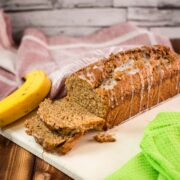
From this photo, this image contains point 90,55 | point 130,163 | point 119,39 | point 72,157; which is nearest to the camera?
point 130,163

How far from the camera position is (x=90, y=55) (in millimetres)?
1711

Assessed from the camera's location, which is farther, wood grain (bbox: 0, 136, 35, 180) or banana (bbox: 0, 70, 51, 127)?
banana (bbox: 0, 70, 51, 127)

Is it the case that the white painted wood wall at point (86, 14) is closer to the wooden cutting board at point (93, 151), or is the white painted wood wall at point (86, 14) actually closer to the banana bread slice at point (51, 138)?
the wooden cutting board at point (93, 151)

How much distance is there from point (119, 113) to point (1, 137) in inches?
15.6

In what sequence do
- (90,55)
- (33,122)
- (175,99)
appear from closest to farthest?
1. (33,122)
2. (175,99)
3. (90,55)

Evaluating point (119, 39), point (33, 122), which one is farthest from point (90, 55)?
point (33, 122)

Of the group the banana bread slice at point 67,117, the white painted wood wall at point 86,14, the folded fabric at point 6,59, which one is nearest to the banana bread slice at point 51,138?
the banana bread slice at point 67,117

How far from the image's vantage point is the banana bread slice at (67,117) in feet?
4.14

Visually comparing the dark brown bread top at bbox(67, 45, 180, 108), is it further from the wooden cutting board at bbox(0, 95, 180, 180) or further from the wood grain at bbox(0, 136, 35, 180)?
the wood grain at bbox(0, 136, 35, 180)

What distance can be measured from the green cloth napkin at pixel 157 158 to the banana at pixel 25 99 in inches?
17.5

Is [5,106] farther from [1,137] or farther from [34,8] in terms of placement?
[34,8]

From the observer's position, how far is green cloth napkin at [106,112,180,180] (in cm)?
107

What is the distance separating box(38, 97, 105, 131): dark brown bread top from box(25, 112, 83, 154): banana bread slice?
2 centimetres

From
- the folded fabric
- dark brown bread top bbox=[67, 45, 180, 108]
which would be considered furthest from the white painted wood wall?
dark brown bread top bbox=[67, 45, 180, 108]
